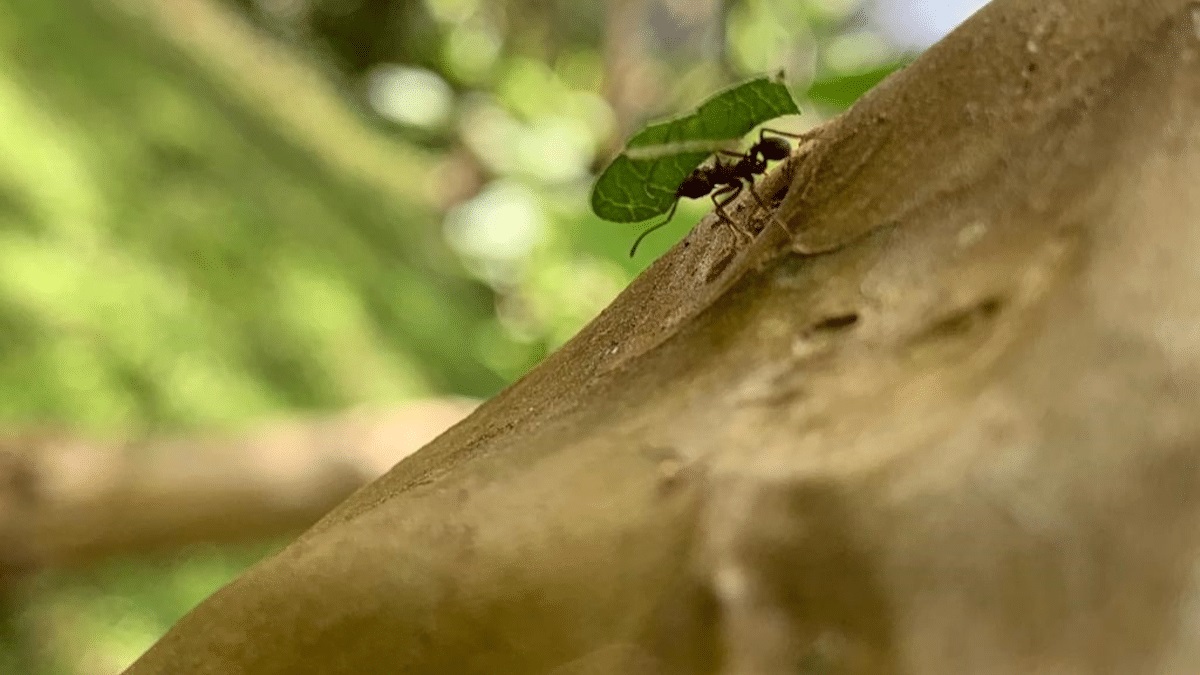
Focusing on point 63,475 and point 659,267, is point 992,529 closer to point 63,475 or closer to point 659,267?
point 659,267

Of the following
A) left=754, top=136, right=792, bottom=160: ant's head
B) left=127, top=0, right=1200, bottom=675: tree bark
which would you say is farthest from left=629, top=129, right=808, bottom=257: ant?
left=127, top=0, right=1200, bottom=675: tree bark

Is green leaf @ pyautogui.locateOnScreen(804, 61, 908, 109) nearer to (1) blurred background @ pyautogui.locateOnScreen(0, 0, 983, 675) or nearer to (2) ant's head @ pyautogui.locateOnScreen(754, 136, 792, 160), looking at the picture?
(1) blurred background @ pyautogui.locateOnScreen(0, 0, 983, 675)

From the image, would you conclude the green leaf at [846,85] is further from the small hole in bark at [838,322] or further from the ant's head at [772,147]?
the small hole in bark at [838,322]

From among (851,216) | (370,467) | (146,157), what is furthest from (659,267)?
(146,157)

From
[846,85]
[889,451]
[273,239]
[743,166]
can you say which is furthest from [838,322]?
[273,239]

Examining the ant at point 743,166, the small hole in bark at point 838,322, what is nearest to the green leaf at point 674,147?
the ant at point 743,166

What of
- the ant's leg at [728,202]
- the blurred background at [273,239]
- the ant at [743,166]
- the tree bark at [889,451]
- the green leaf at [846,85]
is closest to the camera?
the tree bark at [889,451]

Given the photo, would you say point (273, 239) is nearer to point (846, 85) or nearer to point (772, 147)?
point (846, 85)

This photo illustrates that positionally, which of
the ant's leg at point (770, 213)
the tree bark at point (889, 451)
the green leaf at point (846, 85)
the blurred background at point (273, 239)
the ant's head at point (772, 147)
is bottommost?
the tree bark at point (889, 451)
